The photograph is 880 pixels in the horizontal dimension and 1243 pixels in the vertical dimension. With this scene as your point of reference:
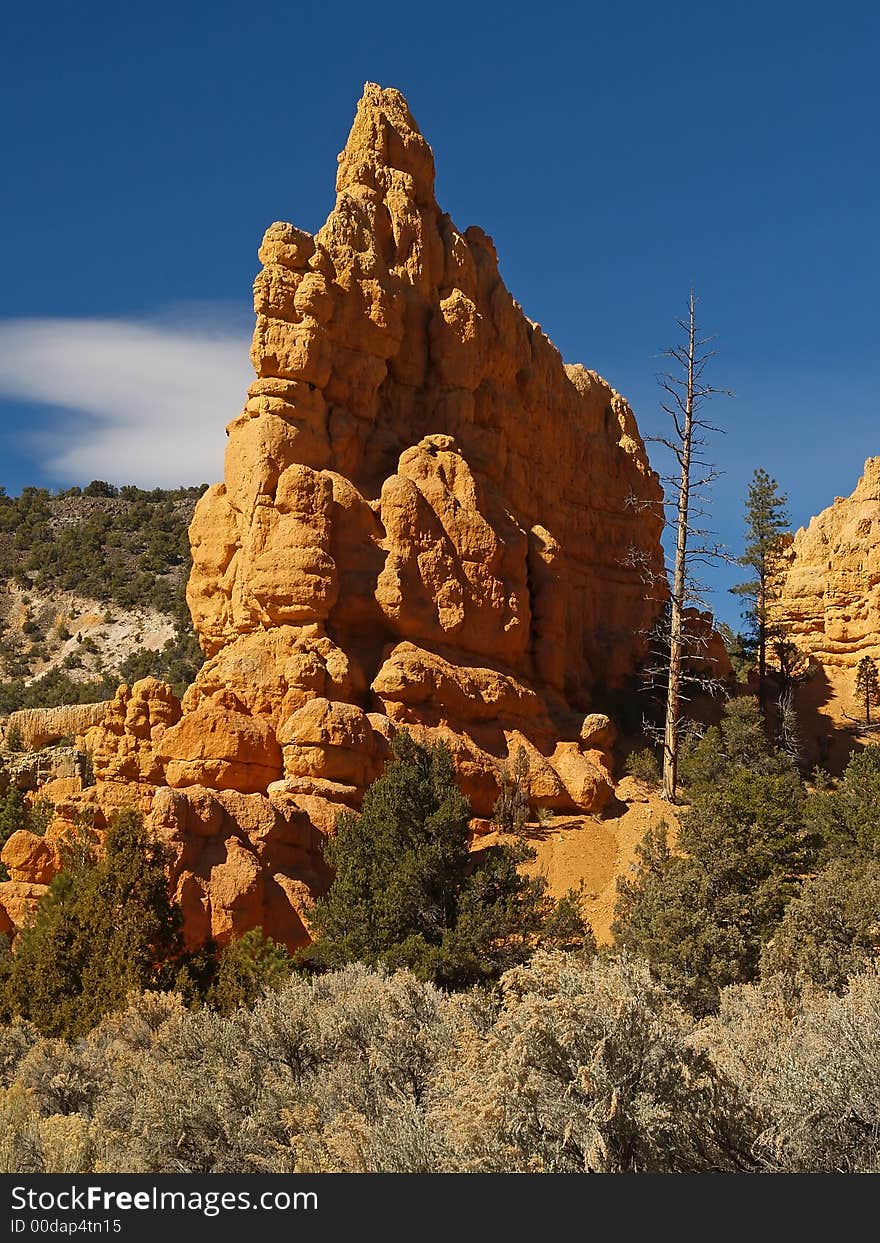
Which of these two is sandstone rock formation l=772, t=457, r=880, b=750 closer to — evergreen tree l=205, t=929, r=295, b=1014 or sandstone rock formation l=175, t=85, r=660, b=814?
sandstone rock formation l=175, t=85, r=660, b=814

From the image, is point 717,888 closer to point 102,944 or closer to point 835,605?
point 102,944

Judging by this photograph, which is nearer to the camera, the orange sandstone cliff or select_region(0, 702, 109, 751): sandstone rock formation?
the orange sandstone cliff

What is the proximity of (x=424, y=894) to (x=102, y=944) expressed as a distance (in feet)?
16.4

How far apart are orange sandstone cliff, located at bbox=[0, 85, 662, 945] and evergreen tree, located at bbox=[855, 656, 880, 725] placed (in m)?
9.16

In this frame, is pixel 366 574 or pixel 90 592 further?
pixel 90 592

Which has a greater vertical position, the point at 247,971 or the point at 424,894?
the point at 424,894

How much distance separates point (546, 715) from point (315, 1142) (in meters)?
19.6

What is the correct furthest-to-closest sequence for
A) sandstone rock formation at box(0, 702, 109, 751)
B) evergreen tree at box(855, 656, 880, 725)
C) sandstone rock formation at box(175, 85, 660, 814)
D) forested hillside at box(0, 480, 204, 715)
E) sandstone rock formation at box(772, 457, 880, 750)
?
forested hillside at box(0, 480, 204, 715), sandstone rock formation at box(772, 457, 880, 750), sandstone rock formation at box(0, 702, 109, 751), evergreen tree at box(855, 656, 880, 725), sandstone rock formation at box(175, 85, 660, 814)

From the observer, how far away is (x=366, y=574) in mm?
27062

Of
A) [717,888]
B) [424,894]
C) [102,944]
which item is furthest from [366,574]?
[717,888]

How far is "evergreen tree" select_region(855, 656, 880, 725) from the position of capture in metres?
40.2

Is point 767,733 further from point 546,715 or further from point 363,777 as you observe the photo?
point 363,777

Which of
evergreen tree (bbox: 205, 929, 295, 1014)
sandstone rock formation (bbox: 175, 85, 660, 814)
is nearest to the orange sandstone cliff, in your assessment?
sandstone rock formation (bbox: 175, 85, 660, 814)

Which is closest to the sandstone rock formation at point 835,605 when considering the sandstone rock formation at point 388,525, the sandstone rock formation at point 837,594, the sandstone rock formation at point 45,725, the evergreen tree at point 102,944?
the sandstone rock formation at point 837,594
